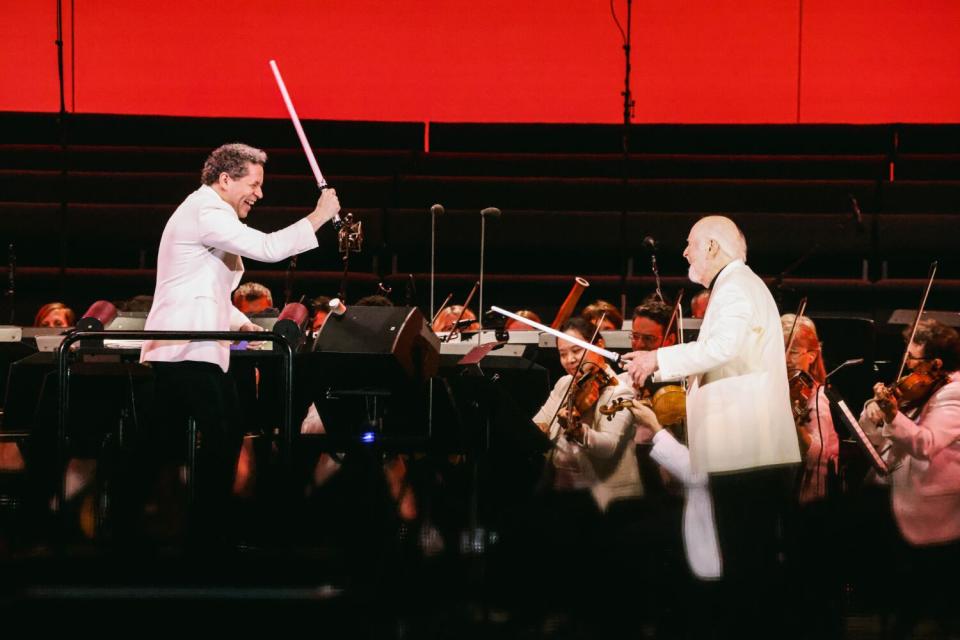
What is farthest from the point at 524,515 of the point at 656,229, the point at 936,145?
the point at 936,145

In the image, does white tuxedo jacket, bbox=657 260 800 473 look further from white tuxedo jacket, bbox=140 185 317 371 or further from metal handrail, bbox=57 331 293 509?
white tuxedo jacket, bbox=140 185 317 371

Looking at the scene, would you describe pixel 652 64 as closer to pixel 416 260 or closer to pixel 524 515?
pixel 416 260

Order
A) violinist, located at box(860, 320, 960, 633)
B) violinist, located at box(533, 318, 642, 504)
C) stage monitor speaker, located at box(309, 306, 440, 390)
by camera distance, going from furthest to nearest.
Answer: violinist, located at box(533, 318, 642, 504), stage monitor speaker, located at box(309, 306, 440, 390), violinist, located at box(860, 320, 960, 633)

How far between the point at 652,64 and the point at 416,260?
100 inches

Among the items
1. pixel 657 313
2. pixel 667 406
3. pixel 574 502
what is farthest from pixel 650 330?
pixel 574 502

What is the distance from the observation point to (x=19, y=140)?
748 cm

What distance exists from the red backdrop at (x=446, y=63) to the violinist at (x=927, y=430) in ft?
14.0

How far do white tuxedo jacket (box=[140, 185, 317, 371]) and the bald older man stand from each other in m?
1.00

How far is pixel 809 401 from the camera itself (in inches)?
167

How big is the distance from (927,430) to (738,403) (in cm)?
149

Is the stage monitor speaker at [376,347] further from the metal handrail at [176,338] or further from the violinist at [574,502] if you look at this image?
the metal handrail at [176,338]

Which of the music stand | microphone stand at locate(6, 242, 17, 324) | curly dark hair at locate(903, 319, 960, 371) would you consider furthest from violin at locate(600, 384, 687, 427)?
microphone stand at locate(6, 242, 17, 324)

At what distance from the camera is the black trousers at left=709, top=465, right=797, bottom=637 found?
2.20 meters

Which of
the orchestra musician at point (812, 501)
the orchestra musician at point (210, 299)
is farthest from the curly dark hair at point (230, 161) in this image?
the orchestra musician at point (812, 501)
